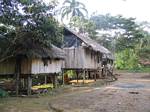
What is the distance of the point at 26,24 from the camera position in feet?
59.5

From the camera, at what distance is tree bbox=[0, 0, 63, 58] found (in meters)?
17.4

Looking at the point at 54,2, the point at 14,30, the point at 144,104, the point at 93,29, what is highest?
the point at 93,29

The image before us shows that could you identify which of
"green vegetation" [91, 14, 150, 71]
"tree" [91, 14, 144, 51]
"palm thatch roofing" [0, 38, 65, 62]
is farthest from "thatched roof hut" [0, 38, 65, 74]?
"tree" [91, 14, 144, 51]

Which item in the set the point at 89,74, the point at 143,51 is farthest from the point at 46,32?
the point at 143,51

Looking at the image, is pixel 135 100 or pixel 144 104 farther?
pixel 135 100

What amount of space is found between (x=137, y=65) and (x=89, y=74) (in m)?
18.7

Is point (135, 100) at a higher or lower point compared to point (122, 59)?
lower

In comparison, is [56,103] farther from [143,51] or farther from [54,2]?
[143,51]

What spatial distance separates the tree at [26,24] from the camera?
17.4 metres

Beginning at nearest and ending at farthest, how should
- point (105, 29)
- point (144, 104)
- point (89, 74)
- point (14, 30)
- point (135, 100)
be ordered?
point (144, 104) < point (135, 100) < point (14, 30) < point (89, 74) < point (105, 29)

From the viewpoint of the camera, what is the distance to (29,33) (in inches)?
718

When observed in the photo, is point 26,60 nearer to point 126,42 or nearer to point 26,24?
point 26,24

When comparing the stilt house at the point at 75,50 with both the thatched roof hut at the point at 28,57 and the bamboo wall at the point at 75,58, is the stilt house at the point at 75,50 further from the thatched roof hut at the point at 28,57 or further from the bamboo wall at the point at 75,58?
the thatched roof hut at the point at 28,57

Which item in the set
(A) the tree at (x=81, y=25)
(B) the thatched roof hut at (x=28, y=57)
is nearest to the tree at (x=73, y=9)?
(A) the tree at (x=81, y=25)
